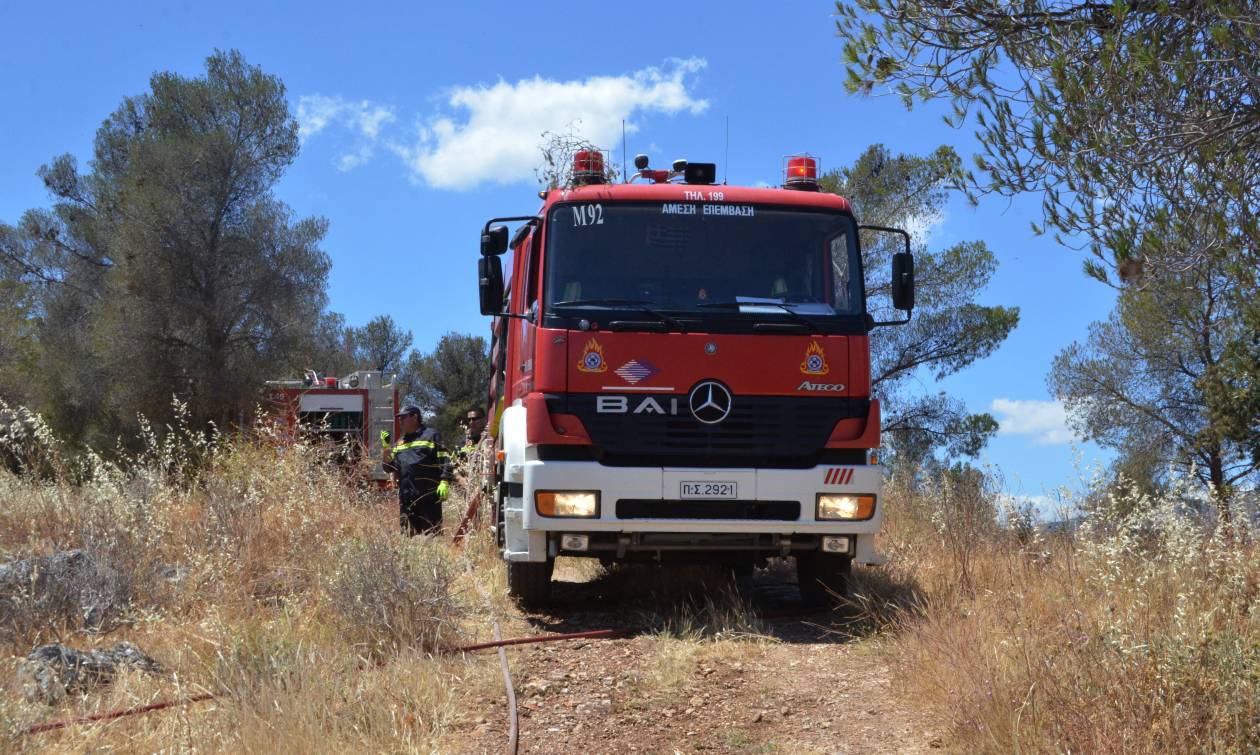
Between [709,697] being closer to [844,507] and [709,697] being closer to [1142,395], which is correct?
[844,507]

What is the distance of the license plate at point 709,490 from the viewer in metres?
7.51

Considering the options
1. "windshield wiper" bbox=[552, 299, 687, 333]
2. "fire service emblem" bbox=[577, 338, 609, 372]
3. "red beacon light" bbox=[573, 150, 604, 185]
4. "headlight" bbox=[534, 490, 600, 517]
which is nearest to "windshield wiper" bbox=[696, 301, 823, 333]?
"windshield wiper" bbox=[552, 299, 687, 333]

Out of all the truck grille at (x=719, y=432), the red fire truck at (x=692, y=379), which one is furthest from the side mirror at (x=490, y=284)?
the truck grille at (x=719, y=432)

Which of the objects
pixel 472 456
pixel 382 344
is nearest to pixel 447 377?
pixel 382 344

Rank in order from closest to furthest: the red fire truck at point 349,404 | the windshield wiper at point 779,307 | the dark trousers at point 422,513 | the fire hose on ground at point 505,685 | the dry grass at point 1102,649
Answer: the dry grass at point 1102,649 → the fire hose on ground at point 505,685 → the windshield wiper at point 779,307 → the dark trousers at point 422,513 → the red fire truck at point 349,404

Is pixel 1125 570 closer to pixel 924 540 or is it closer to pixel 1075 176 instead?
pixel 1075 176

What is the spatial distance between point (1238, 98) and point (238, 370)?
2627cm

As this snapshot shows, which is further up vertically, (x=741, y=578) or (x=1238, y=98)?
(x=1238, y=98)

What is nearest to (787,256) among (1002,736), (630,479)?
(630,479)

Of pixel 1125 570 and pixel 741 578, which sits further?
pixel 741 578

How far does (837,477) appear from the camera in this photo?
7.65m

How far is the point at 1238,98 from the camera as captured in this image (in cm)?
679

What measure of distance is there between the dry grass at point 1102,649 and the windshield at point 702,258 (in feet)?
7.18

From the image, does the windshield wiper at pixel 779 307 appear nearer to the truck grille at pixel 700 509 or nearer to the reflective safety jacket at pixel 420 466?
the truck grille at pixel 700 509
